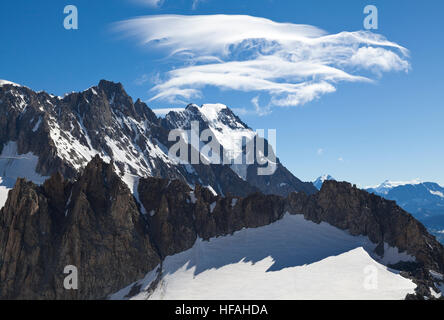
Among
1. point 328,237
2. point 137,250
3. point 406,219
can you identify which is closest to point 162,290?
point 137,250

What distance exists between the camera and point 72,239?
116 m

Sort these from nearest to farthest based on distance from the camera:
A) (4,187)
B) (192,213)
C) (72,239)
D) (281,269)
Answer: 1. (72,239)
2. (281,269)
3. (192,213)
4. (4,187)

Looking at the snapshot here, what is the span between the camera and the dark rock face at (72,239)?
112 metres

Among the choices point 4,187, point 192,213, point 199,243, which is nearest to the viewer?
point 199,243

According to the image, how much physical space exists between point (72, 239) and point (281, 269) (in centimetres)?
5669

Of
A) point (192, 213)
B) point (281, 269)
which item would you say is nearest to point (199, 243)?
point (192, 213)

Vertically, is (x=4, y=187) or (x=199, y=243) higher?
(x=4, y=187)

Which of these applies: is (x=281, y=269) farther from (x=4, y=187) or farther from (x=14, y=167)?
(x=14, y=167)

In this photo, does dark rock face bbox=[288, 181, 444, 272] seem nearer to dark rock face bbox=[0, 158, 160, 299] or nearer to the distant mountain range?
the distant mountain range

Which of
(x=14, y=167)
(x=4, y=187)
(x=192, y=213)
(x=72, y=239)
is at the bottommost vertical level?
(x=72, y=239)

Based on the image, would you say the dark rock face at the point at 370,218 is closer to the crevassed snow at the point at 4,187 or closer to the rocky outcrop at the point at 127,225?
the rocky outcrop at the point at 127,225

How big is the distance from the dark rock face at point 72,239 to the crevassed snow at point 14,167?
51.3 m

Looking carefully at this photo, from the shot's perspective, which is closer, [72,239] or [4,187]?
[72,239]

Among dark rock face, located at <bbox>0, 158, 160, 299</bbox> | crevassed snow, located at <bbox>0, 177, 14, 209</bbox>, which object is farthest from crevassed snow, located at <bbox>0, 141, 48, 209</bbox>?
dark rock face, located at <bbox>0, 158, 160, 299</bbox>
